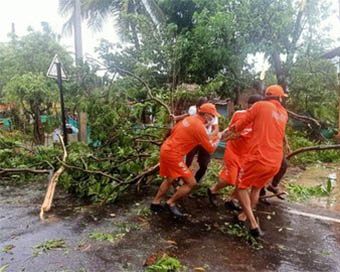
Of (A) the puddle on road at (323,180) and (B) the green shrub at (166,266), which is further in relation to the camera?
(A) the puddle on road at (323,180)

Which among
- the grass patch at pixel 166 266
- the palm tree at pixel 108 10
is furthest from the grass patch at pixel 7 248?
the palm tree at pixel 108 10

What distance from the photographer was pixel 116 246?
3611 mm

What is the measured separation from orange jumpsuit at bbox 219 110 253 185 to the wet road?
0.55 metres

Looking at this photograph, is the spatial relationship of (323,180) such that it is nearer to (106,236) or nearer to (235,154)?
(235,154)

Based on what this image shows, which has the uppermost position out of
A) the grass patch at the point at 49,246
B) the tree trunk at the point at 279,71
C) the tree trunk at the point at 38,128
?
the tree trunk at the point at 279,71

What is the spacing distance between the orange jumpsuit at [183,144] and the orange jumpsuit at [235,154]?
0.42 metres

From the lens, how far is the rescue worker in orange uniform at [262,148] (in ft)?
12.1

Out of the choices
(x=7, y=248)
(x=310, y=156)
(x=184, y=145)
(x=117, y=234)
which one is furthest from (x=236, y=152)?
(x=310, y=156)

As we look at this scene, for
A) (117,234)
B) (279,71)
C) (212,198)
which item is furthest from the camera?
(279,71)

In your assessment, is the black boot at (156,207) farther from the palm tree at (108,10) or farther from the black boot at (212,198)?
the palm tree at (108,10)

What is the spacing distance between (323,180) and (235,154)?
3.06 meters

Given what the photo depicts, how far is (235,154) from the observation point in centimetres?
451

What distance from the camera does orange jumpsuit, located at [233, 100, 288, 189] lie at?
367cm

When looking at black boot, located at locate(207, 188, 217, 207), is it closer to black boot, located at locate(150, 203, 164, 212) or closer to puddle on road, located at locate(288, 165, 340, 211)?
black boot, located at locate(150, 203, 164, 212)
